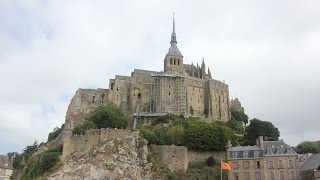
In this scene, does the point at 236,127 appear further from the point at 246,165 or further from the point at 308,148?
the point at 246,165

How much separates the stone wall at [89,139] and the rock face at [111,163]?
4.41 ft

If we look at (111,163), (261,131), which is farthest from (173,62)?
(111,163)

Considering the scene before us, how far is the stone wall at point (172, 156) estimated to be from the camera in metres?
58.2

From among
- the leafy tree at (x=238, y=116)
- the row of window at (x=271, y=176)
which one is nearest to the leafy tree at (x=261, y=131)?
the leafy tree at (x=238, y=116)

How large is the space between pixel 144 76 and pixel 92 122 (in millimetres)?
24099

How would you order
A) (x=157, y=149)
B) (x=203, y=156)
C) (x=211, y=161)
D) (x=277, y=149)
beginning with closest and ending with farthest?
(x=277, y=149)
(x=157, y=149)
(x=211, y=161)
(x=203, y=156)

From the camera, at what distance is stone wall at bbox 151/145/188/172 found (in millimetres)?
58188

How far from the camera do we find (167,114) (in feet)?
286

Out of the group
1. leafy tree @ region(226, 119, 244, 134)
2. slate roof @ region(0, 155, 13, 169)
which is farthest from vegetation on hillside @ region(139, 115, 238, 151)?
slate roof @ region(0, 155, 13, 169)

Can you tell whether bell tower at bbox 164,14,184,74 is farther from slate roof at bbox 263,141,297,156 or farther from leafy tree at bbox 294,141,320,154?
slate roof at bbox 263,141,297,156

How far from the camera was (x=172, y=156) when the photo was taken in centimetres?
5875

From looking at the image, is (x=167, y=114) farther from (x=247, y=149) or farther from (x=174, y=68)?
(x=247, y=149)

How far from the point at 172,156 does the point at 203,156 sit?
5959 mm

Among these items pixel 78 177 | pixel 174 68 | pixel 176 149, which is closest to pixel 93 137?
pixel 78 177
